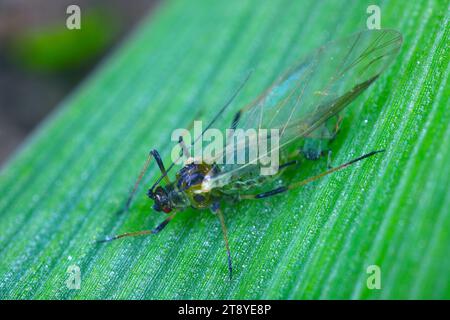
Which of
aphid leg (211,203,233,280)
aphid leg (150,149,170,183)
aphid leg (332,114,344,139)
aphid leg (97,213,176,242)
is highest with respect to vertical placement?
aphid leg (332,114,344,139)

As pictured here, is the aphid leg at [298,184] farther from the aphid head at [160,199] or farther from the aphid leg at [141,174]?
the aphid leg at [141,174]

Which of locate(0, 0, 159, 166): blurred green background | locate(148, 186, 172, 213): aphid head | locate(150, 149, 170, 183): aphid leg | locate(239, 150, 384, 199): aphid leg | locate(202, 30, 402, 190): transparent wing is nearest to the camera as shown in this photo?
locate(239, 150, 384, 199): aphid leg

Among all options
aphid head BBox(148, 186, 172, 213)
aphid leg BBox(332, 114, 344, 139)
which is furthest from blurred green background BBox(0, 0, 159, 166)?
aphid leg BBox(332, 114, 344, 139)

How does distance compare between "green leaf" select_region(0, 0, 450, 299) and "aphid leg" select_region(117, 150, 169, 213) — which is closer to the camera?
"green leaf" select_region(0, 0, 450, 299)

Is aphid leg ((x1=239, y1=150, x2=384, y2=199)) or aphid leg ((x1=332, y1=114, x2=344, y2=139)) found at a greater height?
aphid leg ((x1=332, y1=114, x2=344, y2=139))

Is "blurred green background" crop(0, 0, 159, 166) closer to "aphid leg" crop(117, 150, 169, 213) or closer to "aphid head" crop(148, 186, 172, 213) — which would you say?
"aphid leg" crop(117, 150, 169, 213)

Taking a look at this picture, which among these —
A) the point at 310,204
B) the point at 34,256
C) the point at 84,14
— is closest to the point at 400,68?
the point at 310,204

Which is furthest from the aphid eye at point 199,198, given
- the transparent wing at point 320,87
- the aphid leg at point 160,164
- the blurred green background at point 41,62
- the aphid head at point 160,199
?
the blurred green background at point 41,62

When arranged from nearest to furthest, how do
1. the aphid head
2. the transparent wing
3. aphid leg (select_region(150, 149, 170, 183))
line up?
the transparent wing, the aphid head, aphid leg (select_region(150, 149, 170, 183))
